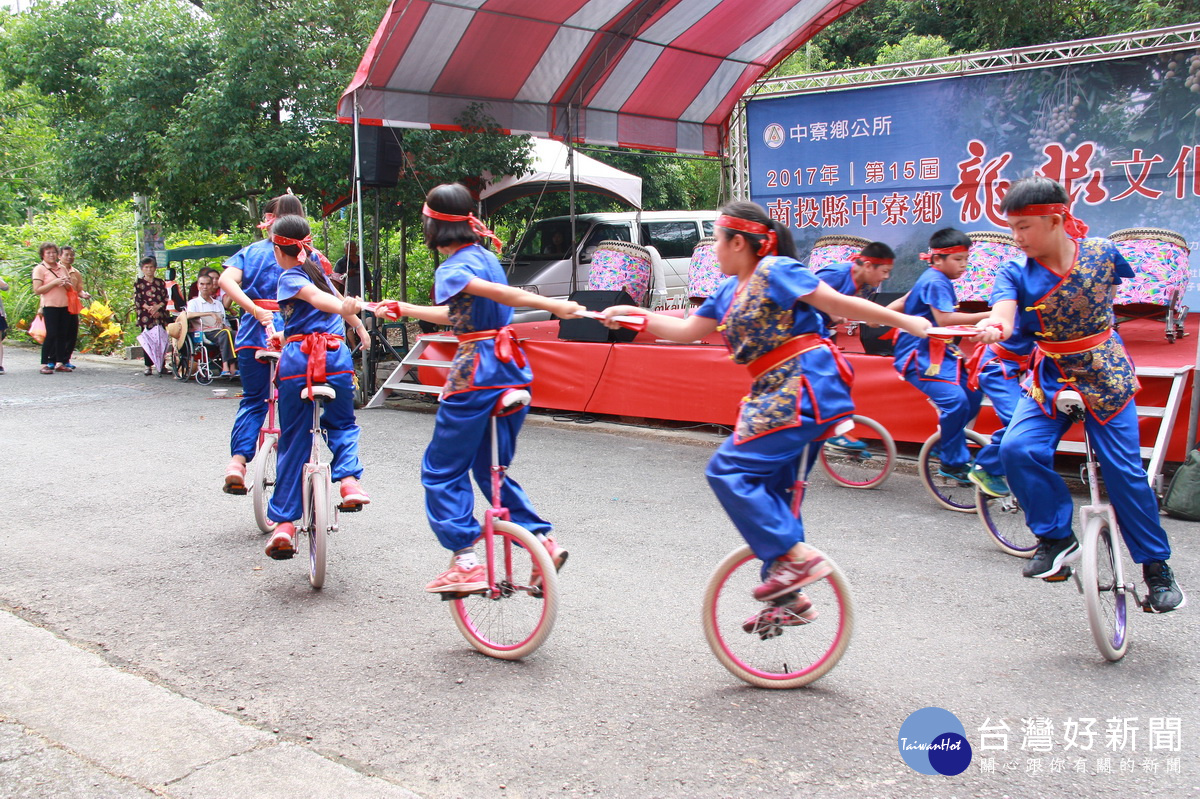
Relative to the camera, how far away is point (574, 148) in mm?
12383

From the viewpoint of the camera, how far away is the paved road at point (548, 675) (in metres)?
2.86

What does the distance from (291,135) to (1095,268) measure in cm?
1135

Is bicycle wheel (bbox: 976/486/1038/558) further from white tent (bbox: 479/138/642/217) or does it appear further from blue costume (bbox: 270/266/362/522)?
white tent (bbox: 479/138/642/217)

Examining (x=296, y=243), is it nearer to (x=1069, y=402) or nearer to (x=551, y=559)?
(x=551, y=559)

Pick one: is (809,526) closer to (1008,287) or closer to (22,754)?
(1008,287)

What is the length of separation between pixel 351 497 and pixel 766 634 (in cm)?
225

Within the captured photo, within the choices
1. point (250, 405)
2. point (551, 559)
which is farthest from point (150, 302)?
point (551, 559)

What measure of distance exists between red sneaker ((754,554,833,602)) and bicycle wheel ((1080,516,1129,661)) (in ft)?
3.45

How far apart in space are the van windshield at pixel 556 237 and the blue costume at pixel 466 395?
1049cm

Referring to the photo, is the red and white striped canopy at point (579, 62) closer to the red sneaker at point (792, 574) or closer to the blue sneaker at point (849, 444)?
the blue sneaker at point (849, 444)

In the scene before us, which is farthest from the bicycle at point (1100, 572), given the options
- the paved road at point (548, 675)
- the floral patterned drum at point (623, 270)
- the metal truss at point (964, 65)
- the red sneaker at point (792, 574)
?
the floral patterned drum at point (623, 270)

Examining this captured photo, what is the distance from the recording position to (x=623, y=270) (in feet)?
37.1

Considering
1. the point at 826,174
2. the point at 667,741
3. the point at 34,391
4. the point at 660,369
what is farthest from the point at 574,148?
the point at 667,741

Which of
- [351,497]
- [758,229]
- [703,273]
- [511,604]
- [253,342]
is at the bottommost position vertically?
[511,604]
